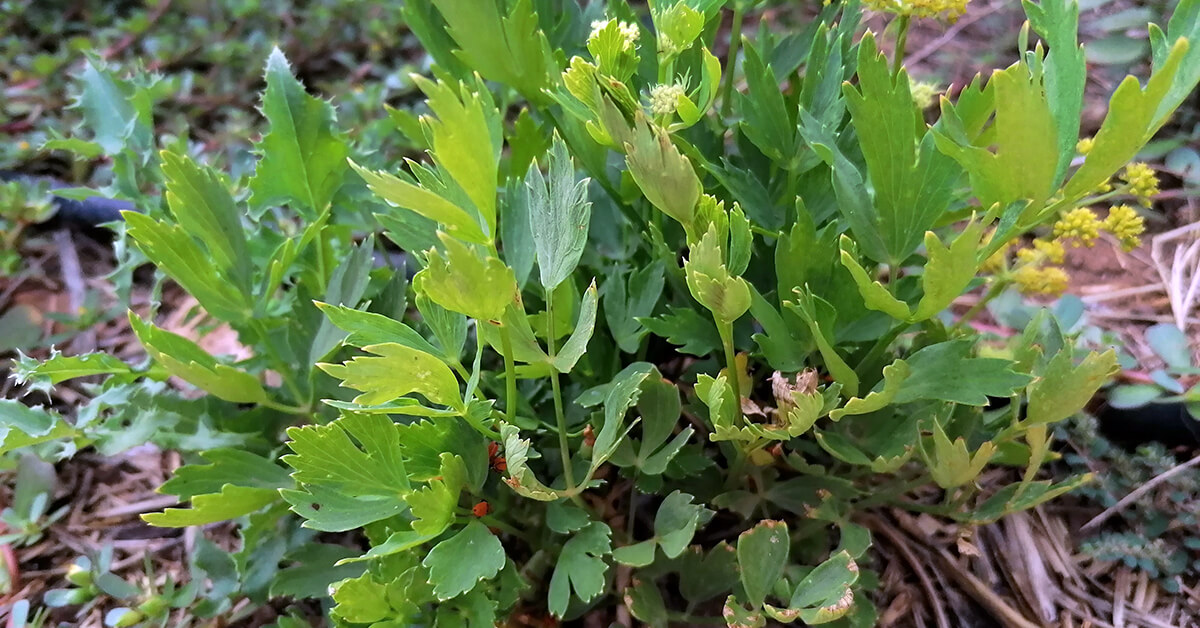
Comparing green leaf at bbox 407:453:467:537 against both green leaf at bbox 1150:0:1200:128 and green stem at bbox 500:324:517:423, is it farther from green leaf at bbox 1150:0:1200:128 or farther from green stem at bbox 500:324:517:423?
green leaf at bbox 1150:0:1200:128

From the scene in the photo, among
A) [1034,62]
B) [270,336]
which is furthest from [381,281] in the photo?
[1034,62]

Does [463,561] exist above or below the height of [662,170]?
below

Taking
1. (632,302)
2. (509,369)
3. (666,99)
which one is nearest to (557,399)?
(509,369)

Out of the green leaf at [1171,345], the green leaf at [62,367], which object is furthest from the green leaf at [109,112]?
the green leaf at [1171,345]

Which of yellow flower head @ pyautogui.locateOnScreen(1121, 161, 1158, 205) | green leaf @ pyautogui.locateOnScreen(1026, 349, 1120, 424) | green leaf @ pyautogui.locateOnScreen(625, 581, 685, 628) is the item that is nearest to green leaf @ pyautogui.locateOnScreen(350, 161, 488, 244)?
green leaf @ pyautogui.locateOnScreen(625, 581, 685, 628)

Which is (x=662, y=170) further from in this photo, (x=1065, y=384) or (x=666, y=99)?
(x=1065, y=384)

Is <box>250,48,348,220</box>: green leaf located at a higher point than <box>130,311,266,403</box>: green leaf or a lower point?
higher

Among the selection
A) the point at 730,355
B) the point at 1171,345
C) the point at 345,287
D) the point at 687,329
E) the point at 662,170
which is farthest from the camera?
the point at 1171,345
